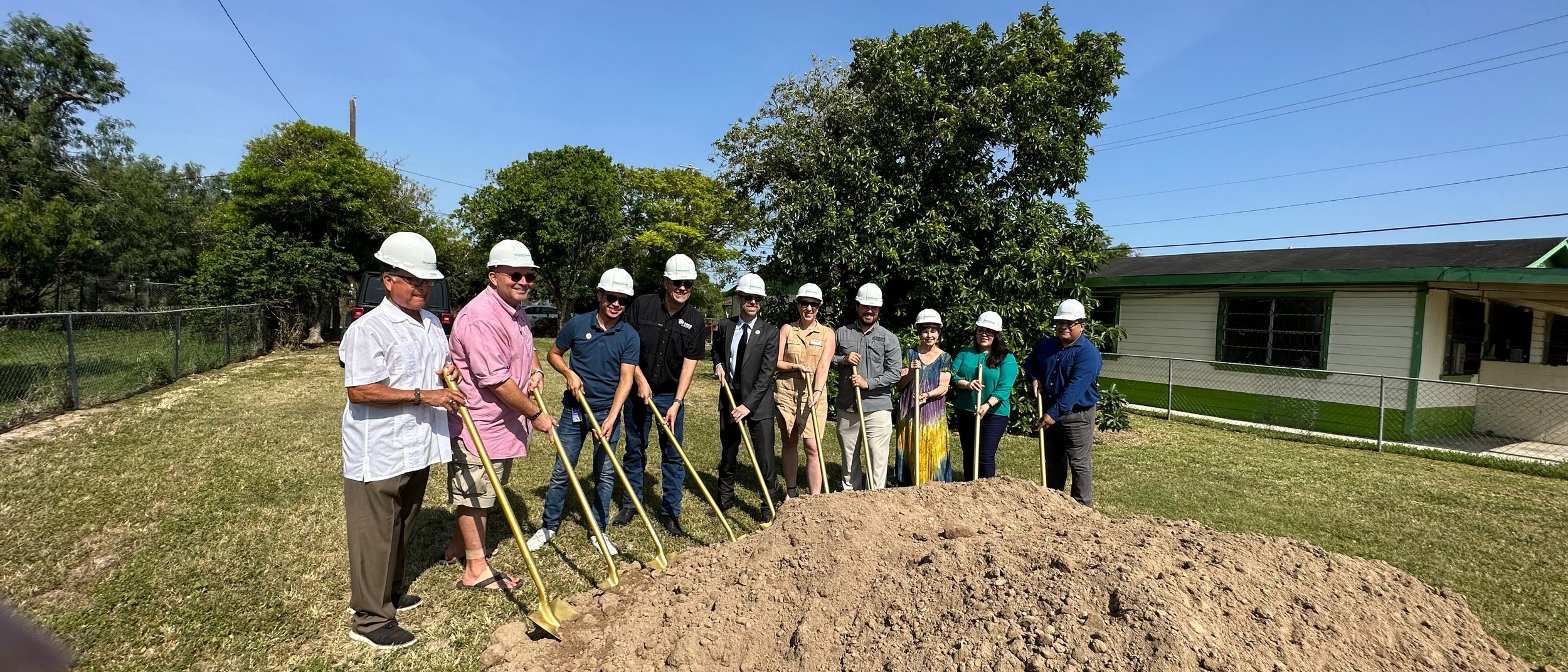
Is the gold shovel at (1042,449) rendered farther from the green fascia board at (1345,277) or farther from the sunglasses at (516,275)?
the green fascia board at (1345,277)

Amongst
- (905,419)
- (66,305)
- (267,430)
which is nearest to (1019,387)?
(905,419)

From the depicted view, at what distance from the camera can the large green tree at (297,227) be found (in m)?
16.2

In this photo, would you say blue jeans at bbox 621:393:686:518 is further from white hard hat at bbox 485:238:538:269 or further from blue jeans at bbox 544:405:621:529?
white hard hat at bbox 485:238:538:269

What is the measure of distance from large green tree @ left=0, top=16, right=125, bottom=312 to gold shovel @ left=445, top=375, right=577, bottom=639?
29.9 ft

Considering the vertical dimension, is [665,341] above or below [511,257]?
below

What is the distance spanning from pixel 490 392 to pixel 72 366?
858cm

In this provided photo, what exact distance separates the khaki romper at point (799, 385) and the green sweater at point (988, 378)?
1.15m

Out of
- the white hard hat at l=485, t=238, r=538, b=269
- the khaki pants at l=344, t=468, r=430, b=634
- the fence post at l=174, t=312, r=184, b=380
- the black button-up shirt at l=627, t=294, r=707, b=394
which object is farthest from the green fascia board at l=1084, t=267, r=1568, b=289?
the fence post at l=174, t=312, r=184, b=380

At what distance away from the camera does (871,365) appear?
4.93 meters

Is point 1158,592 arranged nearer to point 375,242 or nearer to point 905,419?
point 905,419

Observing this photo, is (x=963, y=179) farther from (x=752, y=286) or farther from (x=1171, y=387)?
(x=1171, y=387)

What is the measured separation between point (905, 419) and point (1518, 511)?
578 centimetres

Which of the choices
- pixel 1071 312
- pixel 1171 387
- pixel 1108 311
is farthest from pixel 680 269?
pixel 1108 311

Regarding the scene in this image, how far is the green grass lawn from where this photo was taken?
324 cm
